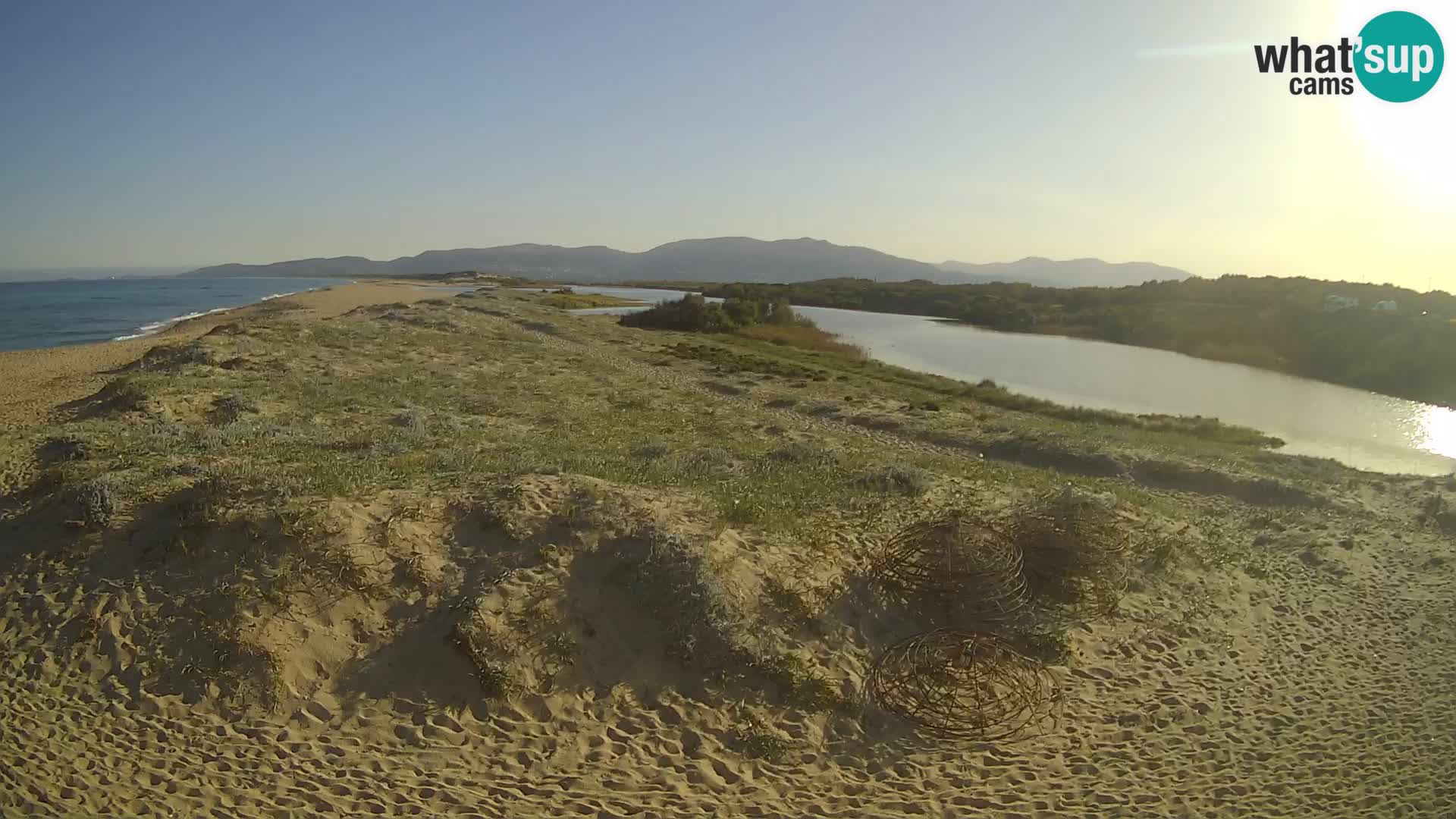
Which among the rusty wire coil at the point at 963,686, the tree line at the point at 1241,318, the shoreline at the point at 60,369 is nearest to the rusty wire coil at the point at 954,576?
the rusty wire coil at the point at 963,686

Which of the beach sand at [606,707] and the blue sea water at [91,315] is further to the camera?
the blue sea water at [91,315]

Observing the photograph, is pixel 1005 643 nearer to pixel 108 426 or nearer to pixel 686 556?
pixel 686 556

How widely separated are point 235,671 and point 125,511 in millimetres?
3283

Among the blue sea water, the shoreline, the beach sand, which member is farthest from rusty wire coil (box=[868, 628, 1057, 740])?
the blue sea water

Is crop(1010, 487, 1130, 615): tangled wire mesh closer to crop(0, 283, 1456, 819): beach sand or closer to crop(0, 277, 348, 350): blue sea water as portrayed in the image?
crop(0, 283, 1456, 819): beach sand

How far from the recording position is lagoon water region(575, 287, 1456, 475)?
2695cm

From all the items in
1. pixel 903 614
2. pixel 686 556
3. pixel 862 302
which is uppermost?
pixel 862 302

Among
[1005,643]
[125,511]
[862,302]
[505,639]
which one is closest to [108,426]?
[125,511]

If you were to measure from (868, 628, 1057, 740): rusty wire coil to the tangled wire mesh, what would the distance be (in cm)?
169

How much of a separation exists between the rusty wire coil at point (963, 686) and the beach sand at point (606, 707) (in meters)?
0.20

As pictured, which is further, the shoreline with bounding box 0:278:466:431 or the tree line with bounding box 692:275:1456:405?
the tree line with bounding box 692:275:1456:405

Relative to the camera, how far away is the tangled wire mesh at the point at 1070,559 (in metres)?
10.1

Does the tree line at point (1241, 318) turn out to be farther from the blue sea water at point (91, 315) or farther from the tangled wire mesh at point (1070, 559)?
the blue sea water at point (91, 315)

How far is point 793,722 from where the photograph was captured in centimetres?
737
